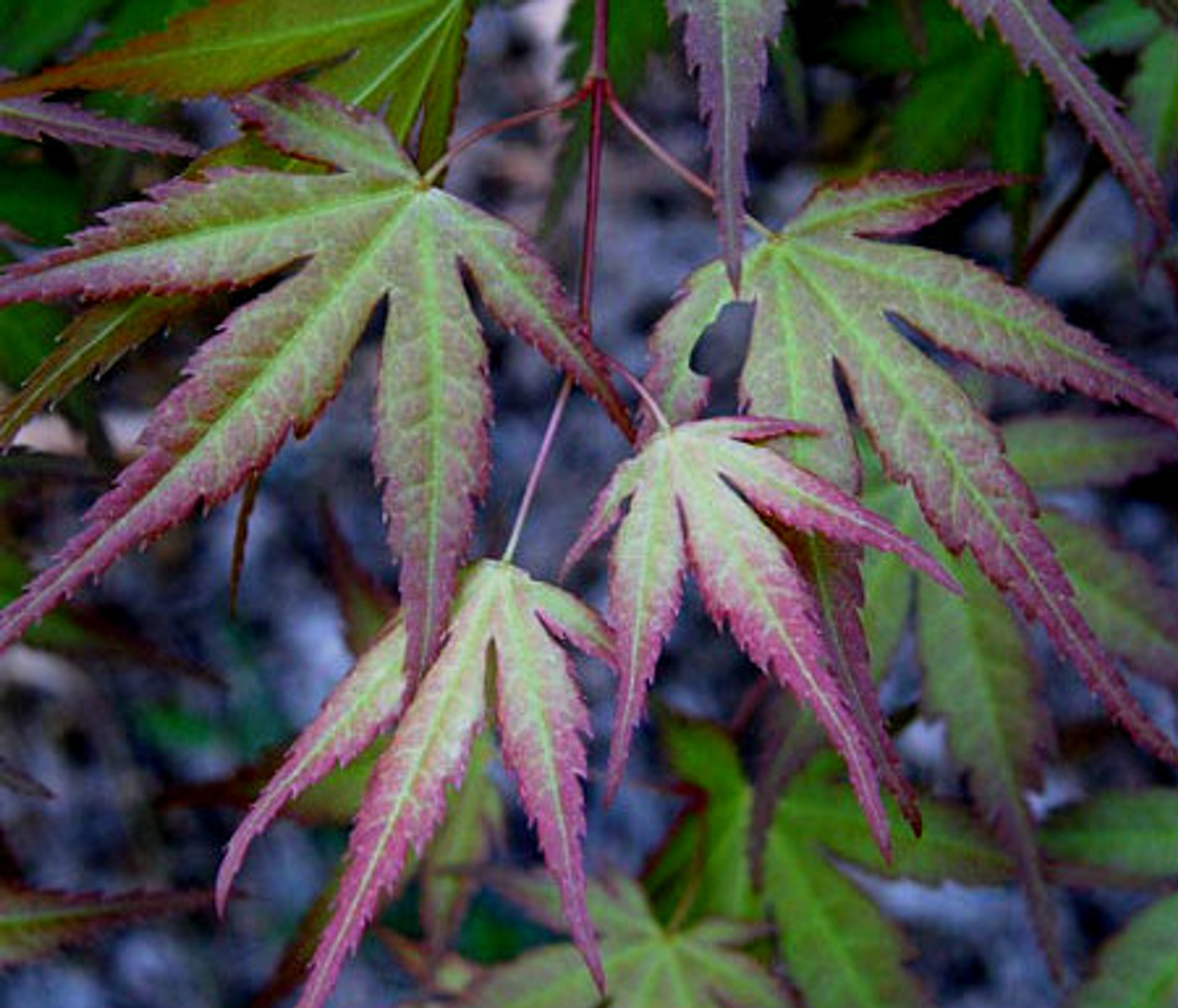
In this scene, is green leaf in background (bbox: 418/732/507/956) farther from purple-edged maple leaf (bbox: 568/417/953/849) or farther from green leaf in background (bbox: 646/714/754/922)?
purple-edged maple leaf (bbox: 568/417/953/849)

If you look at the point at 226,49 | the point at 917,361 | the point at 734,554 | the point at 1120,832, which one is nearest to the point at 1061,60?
the point at 917,361

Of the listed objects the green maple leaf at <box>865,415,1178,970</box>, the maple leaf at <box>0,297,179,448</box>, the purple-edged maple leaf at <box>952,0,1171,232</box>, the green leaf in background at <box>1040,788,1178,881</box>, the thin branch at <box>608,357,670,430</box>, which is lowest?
the green leaf in background at <box>1040,788,1178,881</box>

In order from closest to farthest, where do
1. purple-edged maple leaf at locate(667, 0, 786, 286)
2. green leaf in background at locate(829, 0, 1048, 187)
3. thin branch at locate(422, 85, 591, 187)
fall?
purple-edged maple leaf at locate(667, 0, 786, 286) → thin branch at locate(422, 85, 591, 187) → green leaf in background at locate(829, 0, 1048, 187)

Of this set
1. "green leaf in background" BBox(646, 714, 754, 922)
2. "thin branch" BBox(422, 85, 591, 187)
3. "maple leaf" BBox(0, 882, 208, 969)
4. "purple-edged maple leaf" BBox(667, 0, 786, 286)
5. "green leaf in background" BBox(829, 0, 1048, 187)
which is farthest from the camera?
"green leaf in background" BBox(646, 714, 754, 922)

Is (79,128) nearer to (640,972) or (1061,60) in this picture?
(1061,60)

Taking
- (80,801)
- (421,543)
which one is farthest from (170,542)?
(421,543)

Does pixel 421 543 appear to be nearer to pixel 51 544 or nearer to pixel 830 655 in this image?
pixel 830 655

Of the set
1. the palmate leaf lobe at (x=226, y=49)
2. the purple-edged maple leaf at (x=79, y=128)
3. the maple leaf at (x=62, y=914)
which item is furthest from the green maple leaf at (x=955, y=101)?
the maple leaf at (x=62, y=914)

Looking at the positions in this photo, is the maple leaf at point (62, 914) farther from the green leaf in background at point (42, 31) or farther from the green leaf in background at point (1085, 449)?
the green leaf in background at point (1085, 449)

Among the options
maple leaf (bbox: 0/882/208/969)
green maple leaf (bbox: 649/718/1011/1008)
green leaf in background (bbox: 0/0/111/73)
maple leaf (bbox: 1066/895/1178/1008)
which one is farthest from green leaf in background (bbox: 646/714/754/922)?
green leaf in background (bbox: 0/0/111/73)
